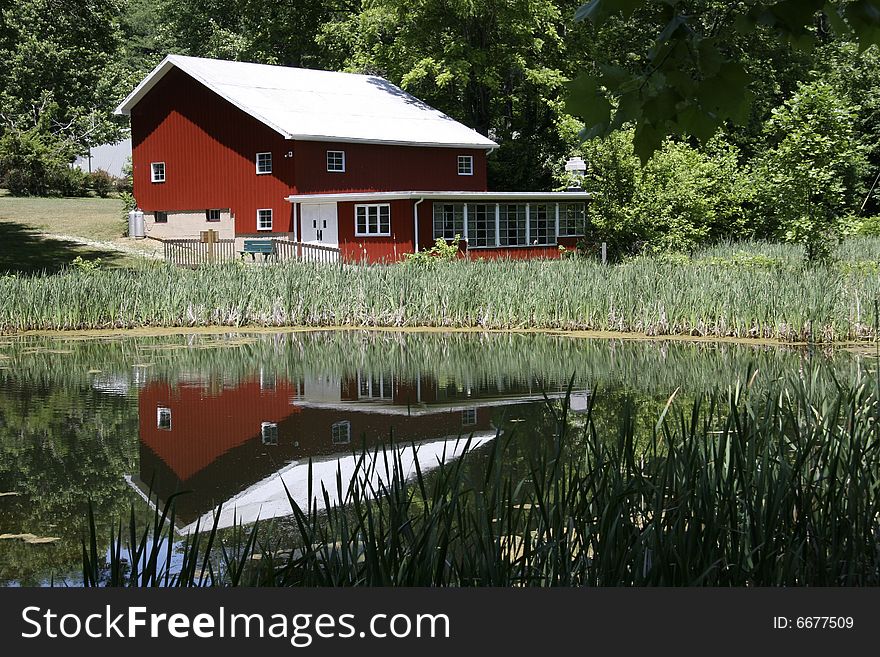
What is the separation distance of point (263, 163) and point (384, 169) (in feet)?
12.2

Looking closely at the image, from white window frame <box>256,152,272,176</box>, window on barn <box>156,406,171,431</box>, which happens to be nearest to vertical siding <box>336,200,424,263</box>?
white window frame <box>256,152,272,176</box>

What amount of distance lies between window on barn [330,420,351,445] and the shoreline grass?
7.31 metres

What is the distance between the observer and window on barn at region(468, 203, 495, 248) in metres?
32.7

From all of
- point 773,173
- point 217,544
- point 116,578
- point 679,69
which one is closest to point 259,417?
point 217,544

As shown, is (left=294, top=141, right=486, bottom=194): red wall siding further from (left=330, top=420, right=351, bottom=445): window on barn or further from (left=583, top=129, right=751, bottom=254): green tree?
(left=330, top=420, right=351, bottom=445): window on barn

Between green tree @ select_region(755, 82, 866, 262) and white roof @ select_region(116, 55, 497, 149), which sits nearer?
green tree @ select_region(755, 82, 866, 262)

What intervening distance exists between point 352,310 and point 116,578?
51.7 ft

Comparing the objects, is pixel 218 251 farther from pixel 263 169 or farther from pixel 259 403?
pixel 259 403

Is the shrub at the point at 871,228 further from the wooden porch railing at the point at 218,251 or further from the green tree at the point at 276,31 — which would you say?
the green tree at the point at 276,31

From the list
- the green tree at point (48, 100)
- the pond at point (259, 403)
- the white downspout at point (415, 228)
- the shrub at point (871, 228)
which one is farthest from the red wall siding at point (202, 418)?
the green tree at point (48, 100)

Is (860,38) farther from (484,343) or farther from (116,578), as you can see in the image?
(484,343)

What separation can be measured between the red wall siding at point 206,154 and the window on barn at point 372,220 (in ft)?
9.14

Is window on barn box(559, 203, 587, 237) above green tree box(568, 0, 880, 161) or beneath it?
beneath

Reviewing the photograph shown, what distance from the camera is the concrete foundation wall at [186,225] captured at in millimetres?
35906
